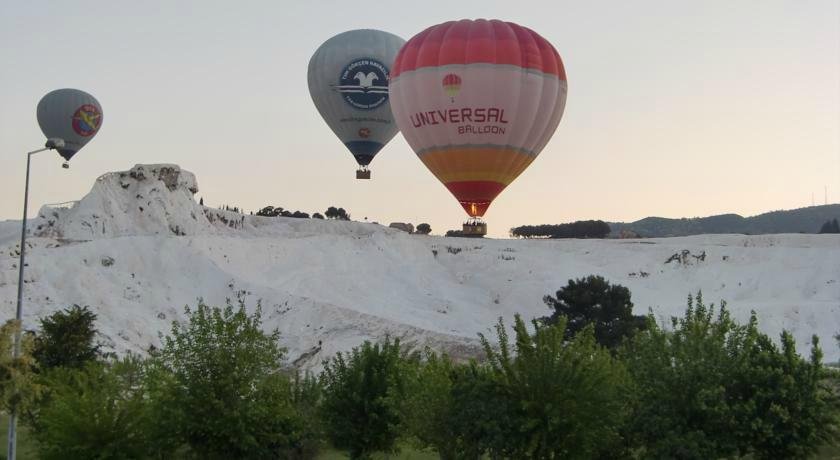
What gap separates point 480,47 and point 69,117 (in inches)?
2139

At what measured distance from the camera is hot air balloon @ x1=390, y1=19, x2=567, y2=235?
2035 inches

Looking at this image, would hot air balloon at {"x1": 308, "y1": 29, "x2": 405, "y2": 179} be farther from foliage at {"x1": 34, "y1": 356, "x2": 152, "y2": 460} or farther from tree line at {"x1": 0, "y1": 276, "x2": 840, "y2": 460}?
foliage at {"x1": 34, "y1": 356, "x2": 152, "y2": 460}

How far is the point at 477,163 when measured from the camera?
173ft

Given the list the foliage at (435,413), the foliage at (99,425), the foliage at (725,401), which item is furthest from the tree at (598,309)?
the foliage at (99,425)

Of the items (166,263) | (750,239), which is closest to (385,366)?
(166,263)

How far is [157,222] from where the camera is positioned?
293 ft

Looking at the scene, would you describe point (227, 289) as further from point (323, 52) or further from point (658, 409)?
point (658, 409)

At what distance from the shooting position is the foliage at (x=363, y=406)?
33.2 m

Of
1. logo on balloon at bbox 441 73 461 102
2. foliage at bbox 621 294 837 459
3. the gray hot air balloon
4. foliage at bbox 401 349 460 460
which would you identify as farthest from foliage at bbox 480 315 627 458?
the gray hot air balloon

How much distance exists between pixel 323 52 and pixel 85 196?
26900 millimetres

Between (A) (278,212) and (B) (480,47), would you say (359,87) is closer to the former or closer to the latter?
(B) (480,47)

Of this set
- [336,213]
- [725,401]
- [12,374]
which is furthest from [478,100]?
[336,213]

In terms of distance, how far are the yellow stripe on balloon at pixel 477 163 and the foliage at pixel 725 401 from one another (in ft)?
83.8

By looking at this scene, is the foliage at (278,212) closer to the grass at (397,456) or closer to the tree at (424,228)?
the tree at (424,228)
